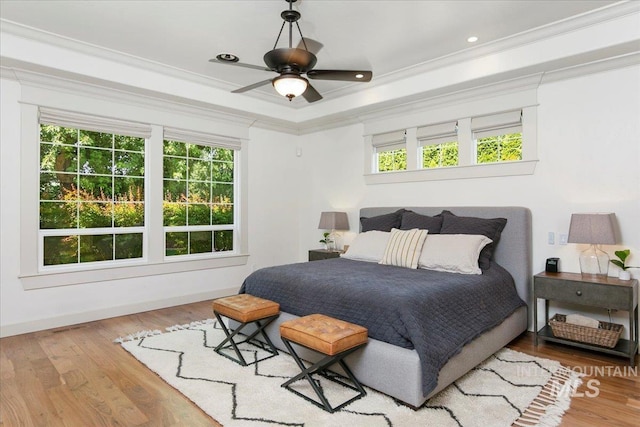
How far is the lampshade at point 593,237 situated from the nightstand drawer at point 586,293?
32 cm

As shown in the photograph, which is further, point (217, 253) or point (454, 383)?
point (217, 253)

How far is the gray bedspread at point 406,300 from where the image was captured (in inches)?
93.1

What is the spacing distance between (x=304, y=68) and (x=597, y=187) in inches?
113

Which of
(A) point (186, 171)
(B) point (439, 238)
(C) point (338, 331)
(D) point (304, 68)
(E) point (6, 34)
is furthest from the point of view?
(A) point (186, 171)

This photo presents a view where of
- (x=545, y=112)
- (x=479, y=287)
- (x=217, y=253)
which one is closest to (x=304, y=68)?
(x=479, y=287)

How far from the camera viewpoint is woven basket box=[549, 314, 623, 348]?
120 inches

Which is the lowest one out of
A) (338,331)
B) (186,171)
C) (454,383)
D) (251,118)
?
(454,383)

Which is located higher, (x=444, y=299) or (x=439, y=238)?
(x=439, y=238)

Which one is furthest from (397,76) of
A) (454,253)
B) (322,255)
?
(322,255)

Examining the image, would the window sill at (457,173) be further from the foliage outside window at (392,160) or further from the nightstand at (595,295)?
the nightstand at (595,295)

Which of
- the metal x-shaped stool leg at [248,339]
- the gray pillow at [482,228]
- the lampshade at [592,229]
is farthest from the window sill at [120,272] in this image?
the lampshade at [592,229]

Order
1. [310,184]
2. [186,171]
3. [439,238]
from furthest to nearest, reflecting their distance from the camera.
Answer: [310,184]
[186,171]
[439,238]

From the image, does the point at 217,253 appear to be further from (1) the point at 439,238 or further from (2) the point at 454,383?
(2) the point at 454,383

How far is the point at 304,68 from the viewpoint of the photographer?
301 centimetres
